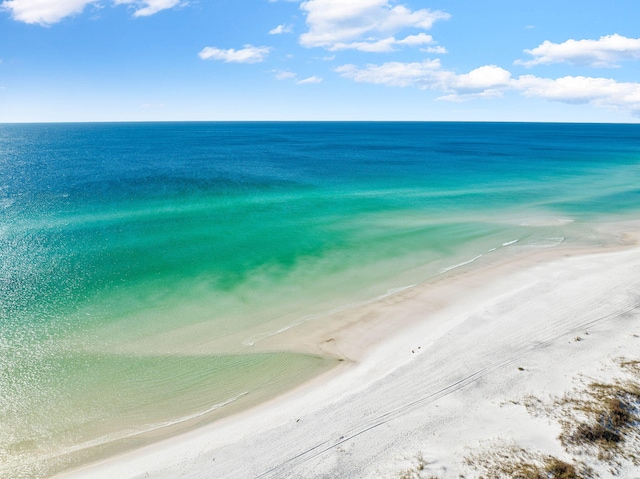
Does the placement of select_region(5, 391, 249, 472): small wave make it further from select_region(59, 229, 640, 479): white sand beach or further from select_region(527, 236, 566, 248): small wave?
select_region(527, 236, 566, 248): small wave

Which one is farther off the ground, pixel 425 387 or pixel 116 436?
pixel 425 387

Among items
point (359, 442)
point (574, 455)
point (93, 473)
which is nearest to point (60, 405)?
point (93, 473)

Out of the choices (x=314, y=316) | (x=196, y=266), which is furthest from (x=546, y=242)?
(x=196, y=266)

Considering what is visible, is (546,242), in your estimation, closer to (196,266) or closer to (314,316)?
(314,316)

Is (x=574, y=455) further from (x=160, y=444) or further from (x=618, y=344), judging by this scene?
(x=160, y=444)

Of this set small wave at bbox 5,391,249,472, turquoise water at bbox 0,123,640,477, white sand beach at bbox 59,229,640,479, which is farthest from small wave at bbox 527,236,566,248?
small wave at bbox 5,391,249,472

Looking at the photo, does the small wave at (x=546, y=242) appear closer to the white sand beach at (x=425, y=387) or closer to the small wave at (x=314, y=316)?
the white sand beach at (x=425, y=387)

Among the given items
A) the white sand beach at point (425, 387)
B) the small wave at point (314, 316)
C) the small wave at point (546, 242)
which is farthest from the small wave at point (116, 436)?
the small wave at point (546, 242)
